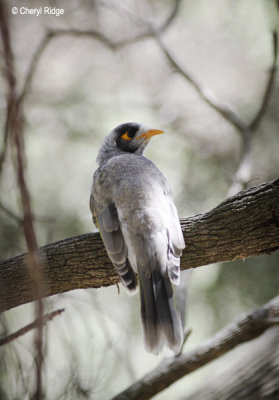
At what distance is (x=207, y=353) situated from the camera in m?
3.99

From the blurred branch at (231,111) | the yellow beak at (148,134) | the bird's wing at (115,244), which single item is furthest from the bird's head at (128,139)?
the bird's wing at (115,244)

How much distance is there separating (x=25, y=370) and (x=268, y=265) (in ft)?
14.1

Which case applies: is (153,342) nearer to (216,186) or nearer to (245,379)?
(245,379)

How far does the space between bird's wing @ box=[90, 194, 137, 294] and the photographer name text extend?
3089 millimetres

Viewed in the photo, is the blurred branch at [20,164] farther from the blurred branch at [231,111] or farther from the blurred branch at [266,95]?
the blurred branch at [266,95]

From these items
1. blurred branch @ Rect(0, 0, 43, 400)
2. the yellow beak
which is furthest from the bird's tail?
the yellow beak

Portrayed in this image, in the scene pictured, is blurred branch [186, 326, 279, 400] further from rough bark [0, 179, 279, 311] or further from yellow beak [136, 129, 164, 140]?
yellow beak [136, 129, 164, 140]

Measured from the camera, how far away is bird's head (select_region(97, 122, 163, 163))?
18.6ft

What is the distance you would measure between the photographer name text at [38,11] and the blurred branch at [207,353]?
453 cm

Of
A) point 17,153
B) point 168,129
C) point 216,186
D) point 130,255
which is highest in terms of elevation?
point 168,129

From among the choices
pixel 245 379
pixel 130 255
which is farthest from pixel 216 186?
pixel 245 379

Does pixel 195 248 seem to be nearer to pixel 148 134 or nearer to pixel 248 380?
pixel 248 380

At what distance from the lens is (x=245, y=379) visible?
8.52ft

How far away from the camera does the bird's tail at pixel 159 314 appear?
3521mm
